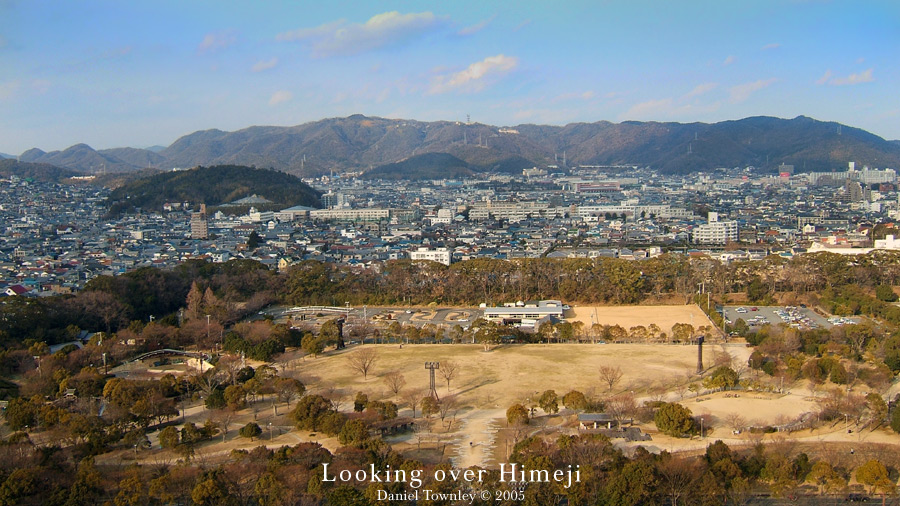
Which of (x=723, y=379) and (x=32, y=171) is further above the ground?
(x=32, y=171)

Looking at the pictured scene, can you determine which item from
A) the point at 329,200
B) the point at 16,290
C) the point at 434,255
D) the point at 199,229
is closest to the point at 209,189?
the point at 329,200

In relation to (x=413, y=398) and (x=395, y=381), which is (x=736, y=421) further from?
(x=395, y=381)

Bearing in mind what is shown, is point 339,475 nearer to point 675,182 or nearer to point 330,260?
point 330,260

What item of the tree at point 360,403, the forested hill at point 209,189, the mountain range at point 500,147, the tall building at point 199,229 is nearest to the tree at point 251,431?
the tree at point 360,403

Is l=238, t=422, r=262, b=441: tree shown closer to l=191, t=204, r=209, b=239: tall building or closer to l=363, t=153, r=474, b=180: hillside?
l=191, t=204, r=209, b=239: tall building

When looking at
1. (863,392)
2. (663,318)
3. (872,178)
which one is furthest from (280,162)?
(863,392)

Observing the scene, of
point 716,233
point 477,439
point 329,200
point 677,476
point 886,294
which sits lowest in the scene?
point 477,439

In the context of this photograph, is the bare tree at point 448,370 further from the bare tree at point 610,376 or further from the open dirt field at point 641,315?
the open dirt field at point 641,315

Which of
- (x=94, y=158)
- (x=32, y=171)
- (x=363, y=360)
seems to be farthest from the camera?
(x=94, y=158)
